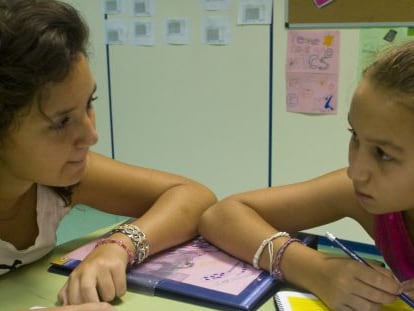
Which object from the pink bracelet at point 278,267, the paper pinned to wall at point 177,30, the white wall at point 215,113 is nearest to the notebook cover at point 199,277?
the pink bracelet at point 278,267

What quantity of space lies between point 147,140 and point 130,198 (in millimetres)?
2247

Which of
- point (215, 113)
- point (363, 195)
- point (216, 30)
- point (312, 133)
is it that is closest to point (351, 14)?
point (312, 133)

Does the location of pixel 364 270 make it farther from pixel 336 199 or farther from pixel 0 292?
pixel 0 292

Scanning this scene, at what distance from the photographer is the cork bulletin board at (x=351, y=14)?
2.56m

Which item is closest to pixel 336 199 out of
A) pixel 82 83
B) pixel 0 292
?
pixel 82 83

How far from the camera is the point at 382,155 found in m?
0.88

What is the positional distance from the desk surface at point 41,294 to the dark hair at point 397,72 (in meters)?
0.40

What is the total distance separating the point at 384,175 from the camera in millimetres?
879

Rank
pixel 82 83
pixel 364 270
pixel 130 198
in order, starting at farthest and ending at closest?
pixel 130 198 → pixel 82 83 → pixel 364 270

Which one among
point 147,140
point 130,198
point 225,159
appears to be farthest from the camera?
point 147,140

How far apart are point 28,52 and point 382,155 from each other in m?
0.60

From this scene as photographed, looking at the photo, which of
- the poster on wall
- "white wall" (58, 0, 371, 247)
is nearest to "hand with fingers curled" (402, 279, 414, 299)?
"white wall" (58, 0, 371, 247)

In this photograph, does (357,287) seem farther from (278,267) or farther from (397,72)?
(397,72)

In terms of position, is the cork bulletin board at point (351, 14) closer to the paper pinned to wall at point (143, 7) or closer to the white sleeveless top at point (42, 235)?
the paper pinned to wall at point (143, 7)
